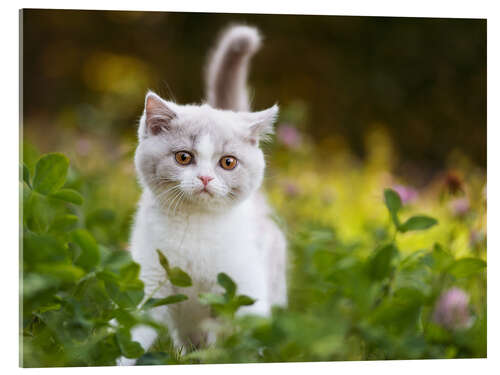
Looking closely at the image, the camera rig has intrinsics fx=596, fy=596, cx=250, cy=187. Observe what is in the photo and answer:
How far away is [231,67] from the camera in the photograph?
75.8 inches

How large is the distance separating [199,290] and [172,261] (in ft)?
0.33

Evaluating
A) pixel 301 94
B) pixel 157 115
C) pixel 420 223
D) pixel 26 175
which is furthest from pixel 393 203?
pixel 301 94

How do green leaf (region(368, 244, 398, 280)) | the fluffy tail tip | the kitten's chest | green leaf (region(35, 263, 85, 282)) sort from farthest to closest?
the fluffy tail tip < the kitten's chest < green leaf (region(368, 244, 398, 280)) < green leaf (region(35, 263, 85, 282))

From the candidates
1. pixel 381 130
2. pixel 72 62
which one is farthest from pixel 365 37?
pixel 72 62

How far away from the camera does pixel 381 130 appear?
12.4 ft

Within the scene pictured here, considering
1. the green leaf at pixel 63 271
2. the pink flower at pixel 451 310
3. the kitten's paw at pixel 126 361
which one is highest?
the green leaf at pixel 63 271

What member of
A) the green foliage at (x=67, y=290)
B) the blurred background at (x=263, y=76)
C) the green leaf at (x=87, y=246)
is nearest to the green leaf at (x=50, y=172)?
the green foliage at (x=67, y=290)

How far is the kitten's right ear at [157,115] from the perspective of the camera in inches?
57.4

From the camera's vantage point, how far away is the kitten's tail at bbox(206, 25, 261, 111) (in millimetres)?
1858

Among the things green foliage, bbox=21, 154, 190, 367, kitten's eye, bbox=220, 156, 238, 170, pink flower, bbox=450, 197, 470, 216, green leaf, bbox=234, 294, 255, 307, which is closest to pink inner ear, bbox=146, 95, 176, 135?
kitten's eye, bbox=220, 156, 238, 170

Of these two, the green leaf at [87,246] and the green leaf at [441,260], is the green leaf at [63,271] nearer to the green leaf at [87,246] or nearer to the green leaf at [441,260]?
the green leaf at [87,246]

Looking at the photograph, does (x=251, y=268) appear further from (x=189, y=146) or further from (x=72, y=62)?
(x=72, y=62)

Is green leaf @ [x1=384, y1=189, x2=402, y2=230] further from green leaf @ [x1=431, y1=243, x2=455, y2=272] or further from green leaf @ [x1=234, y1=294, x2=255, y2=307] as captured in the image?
green leaf @ [x1=234, y1=294, x2=255, y2=307]
